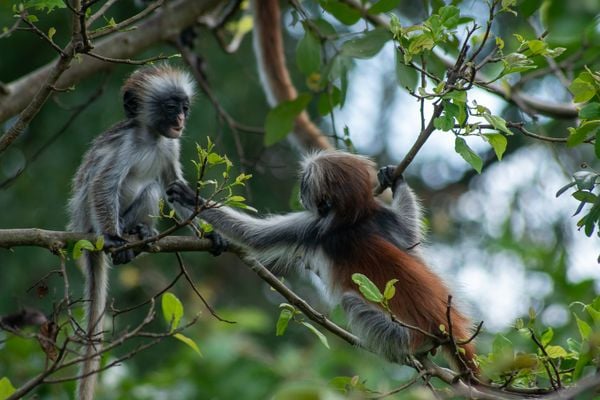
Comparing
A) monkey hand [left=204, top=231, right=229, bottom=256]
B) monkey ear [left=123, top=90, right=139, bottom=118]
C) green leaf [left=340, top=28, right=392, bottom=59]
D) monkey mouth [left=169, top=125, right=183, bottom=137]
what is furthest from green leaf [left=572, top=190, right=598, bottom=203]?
monkey ear [left=123, top=90, right=139, bottom=118]

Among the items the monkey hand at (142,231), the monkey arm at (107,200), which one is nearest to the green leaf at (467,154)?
the monkey arm at (107,200)

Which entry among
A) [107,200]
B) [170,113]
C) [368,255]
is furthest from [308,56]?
[107,200]

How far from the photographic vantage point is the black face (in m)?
5.39

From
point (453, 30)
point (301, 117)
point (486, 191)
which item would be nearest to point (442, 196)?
point (486, 191)

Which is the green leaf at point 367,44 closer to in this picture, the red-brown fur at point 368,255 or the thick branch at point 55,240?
the red-brown fur at point 368,255

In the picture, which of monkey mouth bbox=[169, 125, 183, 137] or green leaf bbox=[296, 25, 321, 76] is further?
green leaf bbox=[296, 25, 321, 76]

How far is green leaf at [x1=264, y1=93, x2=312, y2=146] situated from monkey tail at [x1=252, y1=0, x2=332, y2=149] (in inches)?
26.4

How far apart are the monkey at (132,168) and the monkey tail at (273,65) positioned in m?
0.88

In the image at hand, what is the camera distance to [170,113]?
547cm

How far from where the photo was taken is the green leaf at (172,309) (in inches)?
148

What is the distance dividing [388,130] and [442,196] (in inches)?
51.0

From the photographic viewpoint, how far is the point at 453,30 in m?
3.72

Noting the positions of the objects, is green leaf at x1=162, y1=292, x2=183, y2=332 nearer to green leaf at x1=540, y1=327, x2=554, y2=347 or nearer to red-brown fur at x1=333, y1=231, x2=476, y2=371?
red-brown fur at x1=333, y1=231, x2=476, y2=371

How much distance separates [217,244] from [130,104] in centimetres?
160
